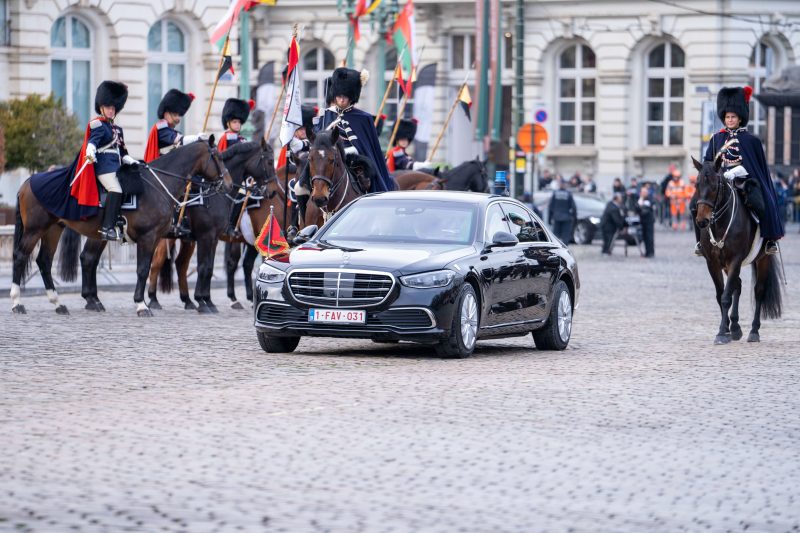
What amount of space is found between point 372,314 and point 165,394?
295cm

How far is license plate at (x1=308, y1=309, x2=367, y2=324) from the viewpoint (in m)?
15.5

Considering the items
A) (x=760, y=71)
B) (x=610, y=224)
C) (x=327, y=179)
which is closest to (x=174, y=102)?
(x=327, y=179)

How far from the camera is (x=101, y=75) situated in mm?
49406

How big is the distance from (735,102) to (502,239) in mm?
3795

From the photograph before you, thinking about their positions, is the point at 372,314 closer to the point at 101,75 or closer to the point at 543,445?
the point at 543,445

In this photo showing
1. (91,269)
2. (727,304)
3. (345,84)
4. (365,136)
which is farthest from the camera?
(91,269)

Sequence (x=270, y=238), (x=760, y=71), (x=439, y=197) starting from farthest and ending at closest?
(x=760, y=71), (x=270, y=238), (x=439, y=197)

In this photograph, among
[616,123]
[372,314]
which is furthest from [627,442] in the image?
[616,123]

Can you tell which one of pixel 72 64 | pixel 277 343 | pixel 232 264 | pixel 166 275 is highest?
pixel 72 64

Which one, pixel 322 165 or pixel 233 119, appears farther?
pixel 233 119

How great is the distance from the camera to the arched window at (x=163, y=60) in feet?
167

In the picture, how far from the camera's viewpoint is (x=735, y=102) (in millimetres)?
19219

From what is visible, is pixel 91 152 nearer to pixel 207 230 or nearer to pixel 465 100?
pixel 207 230

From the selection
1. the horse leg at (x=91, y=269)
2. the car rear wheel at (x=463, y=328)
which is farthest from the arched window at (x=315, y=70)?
the car rear wheel at (x=463, y=328)
